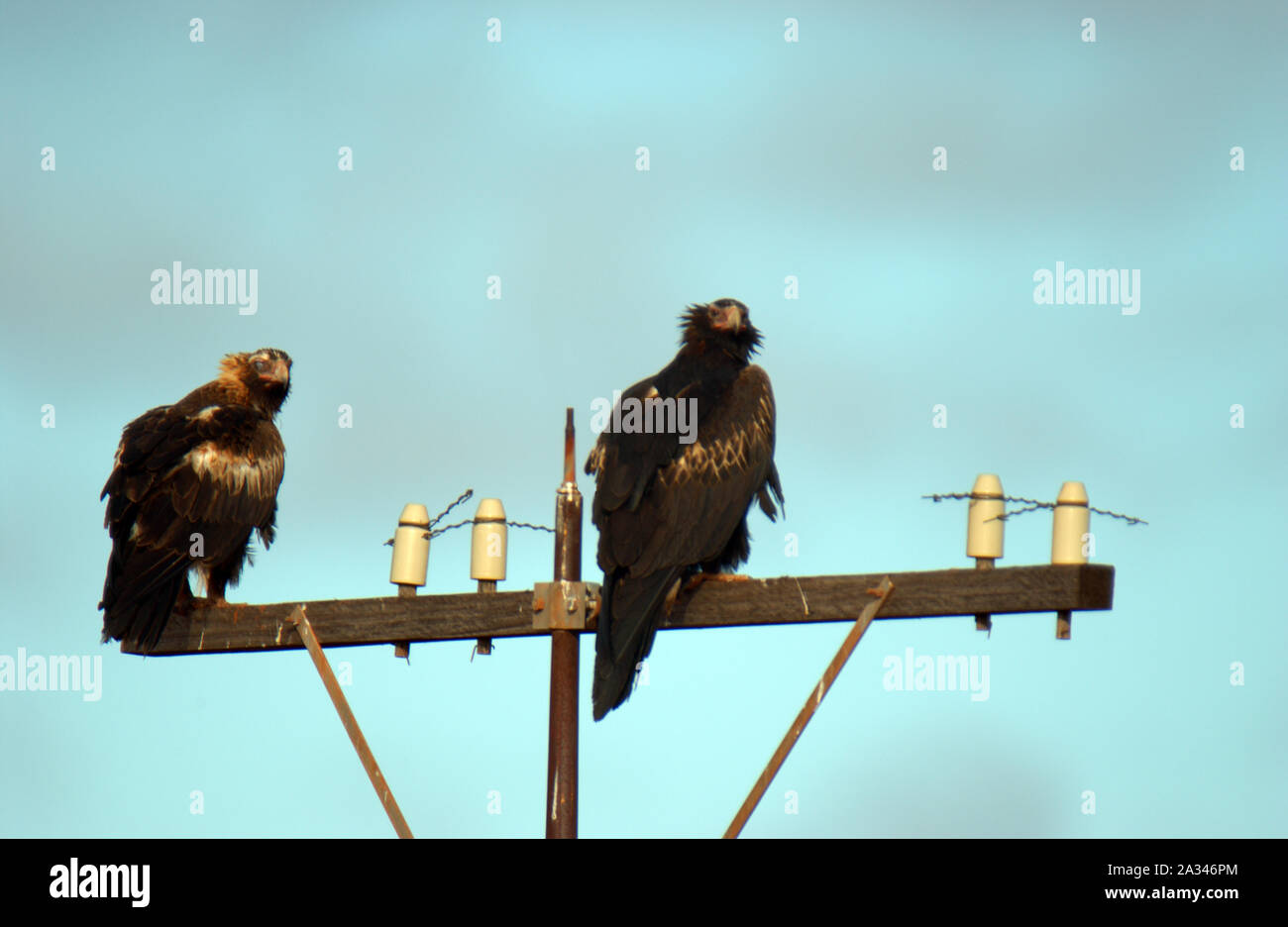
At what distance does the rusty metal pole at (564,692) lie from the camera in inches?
307

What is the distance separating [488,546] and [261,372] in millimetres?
4528

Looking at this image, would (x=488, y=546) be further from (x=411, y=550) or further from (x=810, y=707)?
(x=810, y=707)

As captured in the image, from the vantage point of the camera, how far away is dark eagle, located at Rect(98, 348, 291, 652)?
→ 32.9 ft

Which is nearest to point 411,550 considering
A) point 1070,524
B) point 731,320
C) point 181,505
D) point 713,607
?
point 713,607

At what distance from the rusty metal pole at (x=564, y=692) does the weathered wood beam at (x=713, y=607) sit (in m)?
0.24

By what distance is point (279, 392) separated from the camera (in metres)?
12.6

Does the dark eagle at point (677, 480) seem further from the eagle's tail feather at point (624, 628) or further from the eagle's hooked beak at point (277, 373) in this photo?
the eagle's hooked beak at point (277, 373)

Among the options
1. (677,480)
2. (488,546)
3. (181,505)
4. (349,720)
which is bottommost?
(349,720)

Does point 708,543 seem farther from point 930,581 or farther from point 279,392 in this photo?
point 279,392

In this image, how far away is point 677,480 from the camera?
9320mm

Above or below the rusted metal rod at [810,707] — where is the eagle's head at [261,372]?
above

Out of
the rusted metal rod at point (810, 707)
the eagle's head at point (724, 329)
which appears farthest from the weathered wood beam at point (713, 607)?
the eagle's head at point (724, 329)

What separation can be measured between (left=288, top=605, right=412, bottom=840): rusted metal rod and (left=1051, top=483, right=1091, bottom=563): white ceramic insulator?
11.3 feet
